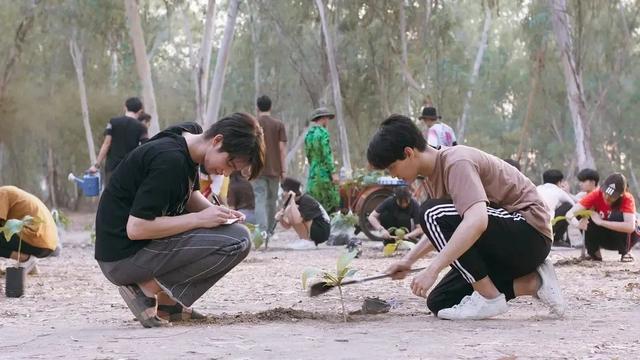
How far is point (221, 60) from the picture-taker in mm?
A: 21047

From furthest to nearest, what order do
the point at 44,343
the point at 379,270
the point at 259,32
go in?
the point at 259,32, the point at 379,270, the point at 44,343

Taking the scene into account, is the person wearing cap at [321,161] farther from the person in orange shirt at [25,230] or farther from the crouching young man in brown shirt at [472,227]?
the crouching young man in brown shirt at [472,227]

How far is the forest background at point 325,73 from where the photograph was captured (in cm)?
2550

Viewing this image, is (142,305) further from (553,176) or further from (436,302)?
(553,176)

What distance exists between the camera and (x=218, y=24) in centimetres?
4172

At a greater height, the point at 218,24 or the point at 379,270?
the point at 218,24

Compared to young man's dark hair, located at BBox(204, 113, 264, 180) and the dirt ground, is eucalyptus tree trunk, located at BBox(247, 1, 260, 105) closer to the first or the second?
the dirt ground

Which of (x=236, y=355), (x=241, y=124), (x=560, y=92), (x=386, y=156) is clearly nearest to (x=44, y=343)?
(x=236, y=355)

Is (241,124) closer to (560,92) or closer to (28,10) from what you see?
(28,10)

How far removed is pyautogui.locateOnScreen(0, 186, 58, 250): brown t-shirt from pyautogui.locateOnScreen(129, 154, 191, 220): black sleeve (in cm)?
251

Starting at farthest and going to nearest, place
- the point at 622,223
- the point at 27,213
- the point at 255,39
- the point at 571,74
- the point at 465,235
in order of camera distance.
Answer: the point at 255,39 → the point at 571,74 → the point at 622,223 → the point at 27,213 → the point at 465,235

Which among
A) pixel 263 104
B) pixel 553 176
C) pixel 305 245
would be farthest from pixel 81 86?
pixel 553 176

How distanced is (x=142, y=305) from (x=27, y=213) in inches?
103

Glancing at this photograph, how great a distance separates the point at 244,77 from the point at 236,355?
124 feet
